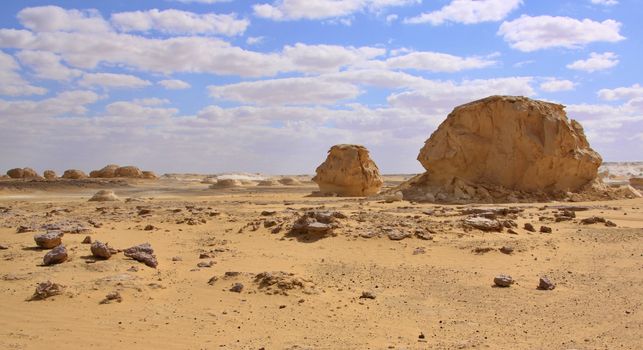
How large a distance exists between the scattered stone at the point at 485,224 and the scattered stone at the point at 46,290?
7.88 metres

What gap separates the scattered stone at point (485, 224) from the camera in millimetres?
11860

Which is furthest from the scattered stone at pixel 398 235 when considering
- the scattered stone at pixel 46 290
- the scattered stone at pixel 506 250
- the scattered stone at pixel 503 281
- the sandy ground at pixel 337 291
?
the scattered stone at pixel 46 290

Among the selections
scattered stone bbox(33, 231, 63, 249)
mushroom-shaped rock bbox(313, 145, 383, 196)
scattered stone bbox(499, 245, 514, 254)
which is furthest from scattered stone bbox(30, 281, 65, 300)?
mushroom-shaped rock bbox(313, 145, 383, 196)

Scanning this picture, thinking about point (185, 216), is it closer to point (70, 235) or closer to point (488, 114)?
point (70, 235)

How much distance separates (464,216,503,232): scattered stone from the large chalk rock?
9.86 m

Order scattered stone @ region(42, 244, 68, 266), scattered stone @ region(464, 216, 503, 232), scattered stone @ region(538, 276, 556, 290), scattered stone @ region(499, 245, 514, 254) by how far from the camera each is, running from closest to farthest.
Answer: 1. scattered stone @ region(538, 276, 556, 290)
2. scattered stone @ region(42, 244, 68, 266)
3. scattered stone @ region(499, 245, 514, 254)
4. scattered stone @ region(464, 216, 503, 232)

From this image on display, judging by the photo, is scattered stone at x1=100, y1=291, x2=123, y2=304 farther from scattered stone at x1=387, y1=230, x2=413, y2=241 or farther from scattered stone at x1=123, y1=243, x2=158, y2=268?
scattered stone at x1=387, y1=230, x2=413, y2=241

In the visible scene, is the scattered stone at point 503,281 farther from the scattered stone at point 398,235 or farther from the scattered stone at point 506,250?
the scattered stone at point 398,235

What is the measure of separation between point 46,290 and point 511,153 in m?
18.6

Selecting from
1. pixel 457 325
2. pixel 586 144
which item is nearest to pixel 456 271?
pixel 457 325

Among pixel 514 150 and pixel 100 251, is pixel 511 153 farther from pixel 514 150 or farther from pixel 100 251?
pixel 100 251

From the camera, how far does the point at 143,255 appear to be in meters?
8.88

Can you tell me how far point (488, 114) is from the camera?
74.5ft

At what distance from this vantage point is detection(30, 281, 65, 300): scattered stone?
7.07 metres
